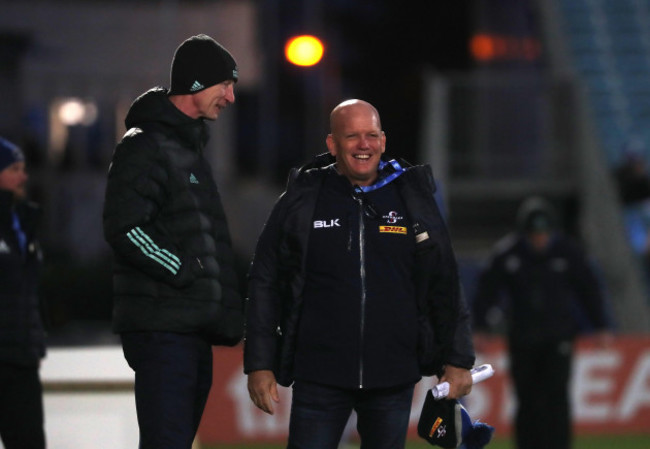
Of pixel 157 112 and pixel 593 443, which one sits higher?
pixel 157 112

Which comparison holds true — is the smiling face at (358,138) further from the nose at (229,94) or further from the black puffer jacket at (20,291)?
the black puffer jacket at (20,291)

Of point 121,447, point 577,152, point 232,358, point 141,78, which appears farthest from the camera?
point 141,78

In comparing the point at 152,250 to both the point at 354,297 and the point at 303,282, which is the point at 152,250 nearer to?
the point at 303,282

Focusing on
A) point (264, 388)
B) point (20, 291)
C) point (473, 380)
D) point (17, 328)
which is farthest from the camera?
point (20, 291)

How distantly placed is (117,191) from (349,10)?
2098 centimetres

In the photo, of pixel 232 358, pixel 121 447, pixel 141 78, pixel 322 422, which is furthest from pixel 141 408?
pixel 141 78

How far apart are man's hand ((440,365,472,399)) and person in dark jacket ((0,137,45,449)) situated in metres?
2.01

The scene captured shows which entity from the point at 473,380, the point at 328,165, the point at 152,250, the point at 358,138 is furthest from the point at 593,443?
the point at 152,250

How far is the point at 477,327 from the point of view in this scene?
1205 cm

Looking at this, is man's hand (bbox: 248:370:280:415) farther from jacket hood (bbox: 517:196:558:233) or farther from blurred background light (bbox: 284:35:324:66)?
blurred background light (bbox: 284:35:324:66)

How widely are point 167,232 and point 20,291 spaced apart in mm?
1400

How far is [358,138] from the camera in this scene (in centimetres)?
596

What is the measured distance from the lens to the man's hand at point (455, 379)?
6074 mm

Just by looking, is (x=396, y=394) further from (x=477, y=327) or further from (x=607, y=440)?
(x=607, y=440)
